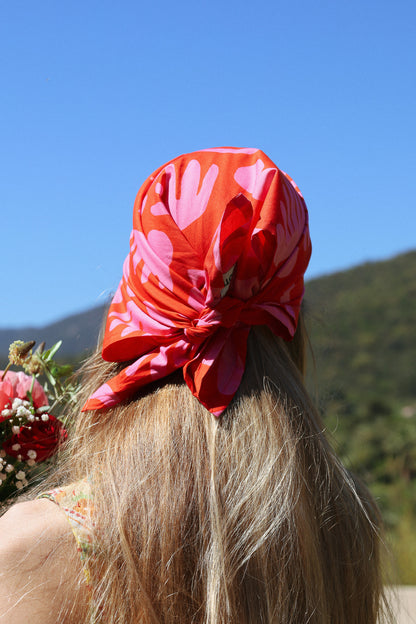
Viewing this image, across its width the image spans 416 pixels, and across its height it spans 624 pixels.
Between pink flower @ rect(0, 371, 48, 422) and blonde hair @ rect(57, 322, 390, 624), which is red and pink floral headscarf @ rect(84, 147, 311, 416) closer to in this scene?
blonde hair @ rect(57, 322, 390, 624)

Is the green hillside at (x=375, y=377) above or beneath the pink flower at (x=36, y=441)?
beneath

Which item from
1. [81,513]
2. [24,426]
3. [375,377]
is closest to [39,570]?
[81,513]

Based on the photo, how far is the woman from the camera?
1.20 m

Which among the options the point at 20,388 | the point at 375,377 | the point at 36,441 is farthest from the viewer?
the point at 375,377

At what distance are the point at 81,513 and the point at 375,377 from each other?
12.9 m

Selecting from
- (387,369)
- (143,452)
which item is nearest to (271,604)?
(143,452)

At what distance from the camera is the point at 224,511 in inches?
48.4

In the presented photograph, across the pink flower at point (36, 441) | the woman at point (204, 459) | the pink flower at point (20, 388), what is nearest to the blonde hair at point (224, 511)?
the woman at point (204, 459)

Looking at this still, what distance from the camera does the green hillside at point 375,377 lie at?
2.38m

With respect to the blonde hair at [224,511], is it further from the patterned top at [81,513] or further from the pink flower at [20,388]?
the pink flower at [20,388]

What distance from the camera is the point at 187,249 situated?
1296 mm

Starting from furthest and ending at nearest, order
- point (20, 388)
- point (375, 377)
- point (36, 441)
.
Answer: point (375, 377), point (20, 388), point (36, 441)

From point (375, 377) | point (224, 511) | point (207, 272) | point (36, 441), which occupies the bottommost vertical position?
point (375, 377)

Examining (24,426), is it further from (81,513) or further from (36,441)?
(81,513)
